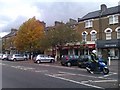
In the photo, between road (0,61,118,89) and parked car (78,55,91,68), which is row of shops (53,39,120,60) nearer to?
parked car (78,55,91,68)

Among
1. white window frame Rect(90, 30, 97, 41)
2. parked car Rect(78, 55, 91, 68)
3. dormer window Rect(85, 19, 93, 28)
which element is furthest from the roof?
parked car Rect(78, 55, 91, 68)

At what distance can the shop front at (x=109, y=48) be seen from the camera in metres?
41.9

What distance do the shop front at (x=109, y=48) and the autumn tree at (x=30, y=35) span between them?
15781 millimetres

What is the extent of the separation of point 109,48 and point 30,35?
65.1ft

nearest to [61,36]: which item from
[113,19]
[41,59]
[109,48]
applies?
[41,59]

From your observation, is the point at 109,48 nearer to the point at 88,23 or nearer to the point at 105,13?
the point at 105,13

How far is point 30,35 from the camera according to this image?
186 ft

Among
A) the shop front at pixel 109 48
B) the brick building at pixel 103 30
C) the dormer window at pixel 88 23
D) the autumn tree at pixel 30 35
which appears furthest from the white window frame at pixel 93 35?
the autumn tree at pixel 30 35

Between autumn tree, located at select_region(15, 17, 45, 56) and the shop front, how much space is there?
15781 millimetres

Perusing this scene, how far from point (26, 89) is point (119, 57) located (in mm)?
31924

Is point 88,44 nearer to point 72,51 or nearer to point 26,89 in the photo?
point 72,51

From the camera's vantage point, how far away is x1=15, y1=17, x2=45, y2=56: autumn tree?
185 ft

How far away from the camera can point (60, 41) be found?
42469mm

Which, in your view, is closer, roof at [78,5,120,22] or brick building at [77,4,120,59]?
brick building at [77,4,120,59]
